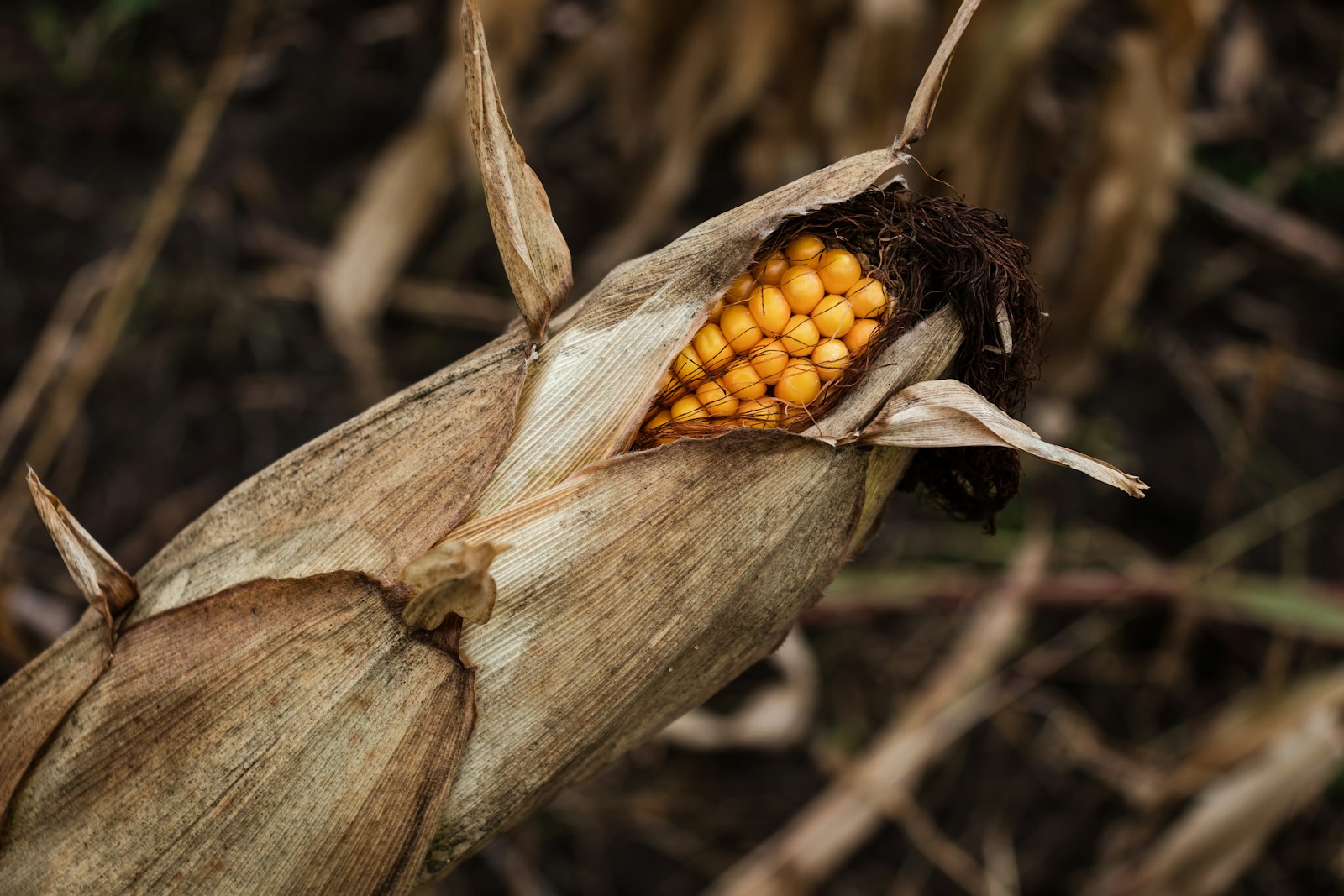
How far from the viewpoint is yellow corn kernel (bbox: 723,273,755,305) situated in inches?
26.9

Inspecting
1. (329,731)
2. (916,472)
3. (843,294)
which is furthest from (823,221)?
(329,731)

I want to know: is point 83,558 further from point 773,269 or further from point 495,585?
point 773,269

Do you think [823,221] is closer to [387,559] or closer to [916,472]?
[916,472]

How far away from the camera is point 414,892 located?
713 mm

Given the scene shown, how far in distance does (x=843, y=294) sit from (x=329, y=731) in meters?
0.46

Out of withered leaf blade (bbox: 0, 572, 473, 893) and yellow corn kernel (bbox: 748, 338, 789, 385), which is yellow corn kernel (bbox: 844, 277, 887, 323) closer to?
yellow corn kernel (bbox: 748, 338, 789, 385)

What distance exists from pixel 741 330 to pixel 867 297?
9 centimetres

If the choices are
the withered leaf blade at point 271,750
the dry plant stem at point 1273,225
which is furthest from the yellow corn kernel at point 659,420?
the dry plant stem at point 1273,225

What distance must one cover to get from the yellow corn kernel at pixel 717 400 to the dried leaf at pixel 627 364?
0.14ft

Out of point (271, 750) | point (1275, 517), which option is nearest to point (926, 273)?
point (271, 750)

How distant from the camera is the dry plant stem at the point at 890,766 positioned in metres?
1.66

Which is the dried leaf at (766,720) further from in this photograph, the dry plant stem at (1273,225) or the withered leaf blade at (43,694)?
the dry plant stem at (1273,225)

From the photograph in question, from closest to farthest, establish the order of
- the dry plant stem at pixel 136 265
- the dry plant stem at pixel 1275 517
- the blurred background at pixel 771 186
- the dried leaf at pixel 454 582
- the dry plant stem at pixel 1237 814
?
the dried leaf at pixel 454 582 < the dry plant stem at pixel 1237 814 < the dry plant stem at pixel 136 265 < the blurred background at pixel 771 186 < the dry plant stem at pixel 1275 517

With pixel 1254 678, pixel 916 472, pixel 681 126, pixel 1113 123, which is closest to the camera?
Answer: pixel 916 472
